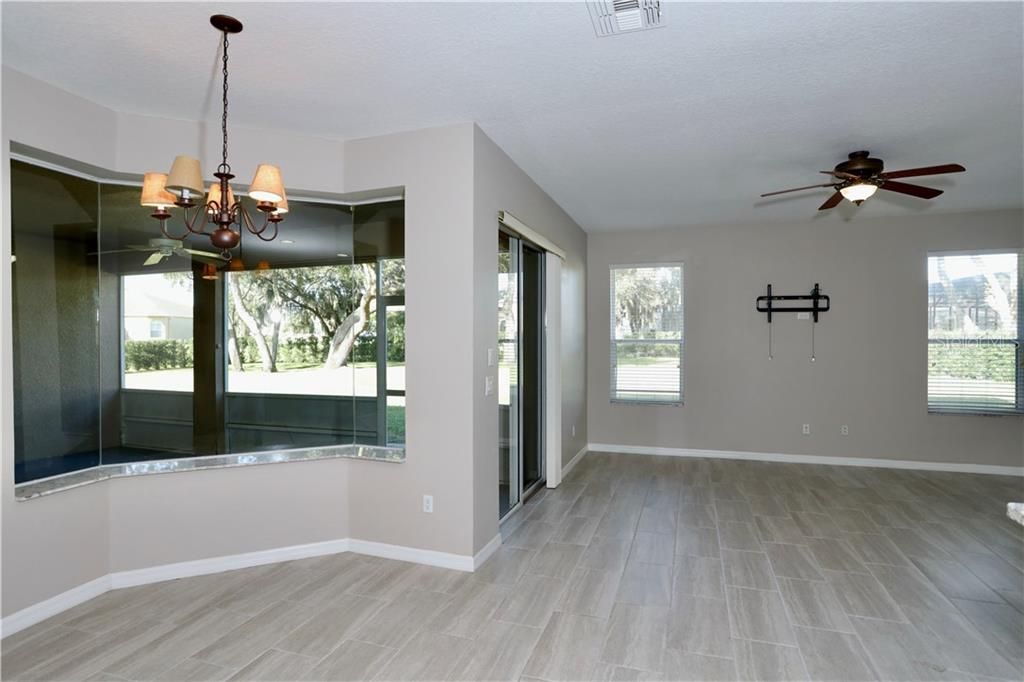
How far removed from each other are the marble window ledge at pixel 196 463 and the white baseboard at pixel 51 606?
0.54 metres

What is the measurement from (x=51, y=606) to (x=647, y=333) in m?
5.80

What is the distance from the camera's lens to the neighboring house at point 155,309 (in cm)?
325

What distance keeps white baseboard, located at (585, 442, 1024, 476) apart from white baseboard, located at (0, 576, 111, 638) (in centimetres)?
504

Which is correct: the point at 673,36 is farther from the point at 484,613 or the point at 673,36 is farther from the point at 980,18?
the point at 484,613

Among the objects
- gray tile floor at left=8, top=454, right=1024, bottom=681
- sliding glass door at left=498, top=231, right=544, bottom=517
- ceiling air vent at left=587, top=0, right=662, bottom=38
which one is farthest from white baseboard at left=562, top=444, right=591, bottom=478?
ceiling air vent at left=587, top=0, right=662, bottom=38

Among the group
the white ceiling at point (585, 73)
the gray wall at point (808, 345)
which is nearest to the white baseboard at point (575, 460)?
the gray wall at point (808, 345)

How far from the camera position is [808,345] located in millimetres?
6152

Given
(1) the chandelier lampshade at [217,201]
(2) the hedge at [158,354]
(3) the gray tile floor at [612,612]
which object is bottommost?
(3) the gray tile floor at [612,612]

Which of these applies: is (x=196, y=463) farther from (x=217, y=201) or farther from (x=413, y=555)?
(x=217, y=201)

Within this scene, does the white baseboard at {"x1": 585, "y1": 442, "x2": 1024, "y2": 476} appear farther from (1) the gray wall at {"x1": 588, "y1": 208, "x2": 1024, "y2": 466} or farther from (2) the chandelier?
(2) the chandelier

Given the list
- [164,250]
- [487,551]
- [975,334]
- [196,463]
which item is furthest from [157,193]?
[975,334]

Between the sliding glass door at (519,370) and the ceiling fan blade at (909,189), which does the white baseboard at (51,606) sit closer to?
the sliding glass door at (519,370)

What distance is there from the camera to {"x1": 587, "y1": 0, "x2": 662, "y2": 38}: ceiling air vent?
2143 mm

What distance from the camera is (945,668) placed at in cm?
235
